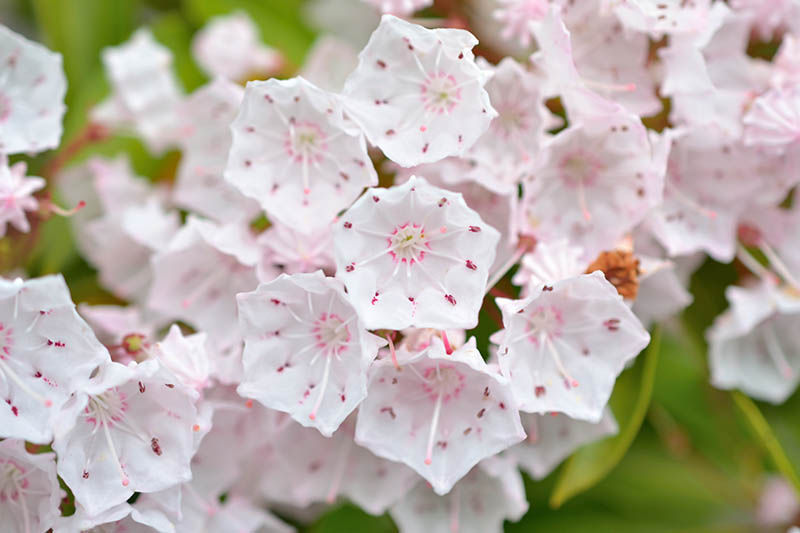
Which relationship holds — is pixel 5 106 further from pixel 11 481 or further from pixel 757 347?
pixel 757 347

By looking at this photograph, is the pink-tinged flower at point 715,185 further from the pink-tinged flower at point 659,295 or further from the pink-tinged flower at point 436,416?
the pink-tinged flower at point 436,416

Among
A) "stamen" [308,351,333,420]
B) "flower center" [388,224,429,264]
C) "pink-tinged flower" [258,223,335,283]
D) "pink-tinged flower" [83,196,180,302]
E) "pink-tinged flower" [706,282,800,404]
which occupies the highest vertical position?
"flower center" [388,224,429,264]

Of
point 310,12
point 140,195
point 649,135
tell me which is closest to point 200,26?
point 310,12

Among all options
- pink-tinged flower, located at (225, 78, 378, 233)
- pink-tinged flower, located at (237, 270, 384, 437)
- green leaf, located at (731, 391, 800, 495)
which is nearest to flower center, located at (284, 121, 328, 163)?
pink-tinged flower, located at (225, 78, 378, 233)

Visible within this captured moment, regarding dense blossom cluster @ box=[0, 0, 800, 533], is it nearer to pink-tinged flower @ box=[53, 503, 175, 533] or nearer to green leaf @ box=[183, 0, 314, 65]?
pink-tinged flower @ box=[53, 503, 175, 533]

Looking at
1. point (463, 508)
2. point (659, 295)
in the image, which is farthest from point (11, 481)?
point (659, 295)

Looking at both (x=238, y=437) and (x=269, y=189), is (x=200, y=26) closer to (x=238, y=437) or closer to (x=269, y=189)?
(x=269, y=189)

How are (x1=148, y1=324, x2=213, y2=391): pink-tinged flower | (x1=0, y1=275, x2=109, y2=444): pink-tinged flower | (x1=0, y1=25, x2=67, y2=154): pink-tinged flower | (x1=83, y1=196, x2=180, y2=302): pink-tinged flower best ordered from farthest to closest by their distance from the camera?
(x1=83, y1=196, x2=180, y2=302): pink-tinged flower, (x1=0, y1=25, x2=67, y2=154): pink-tinged flower, (x1=148, y1=324, x2=213, y2=391): pink-tinged flower, (x1=0, y1=275, x2=109, y2=444): pink-tinged flower
